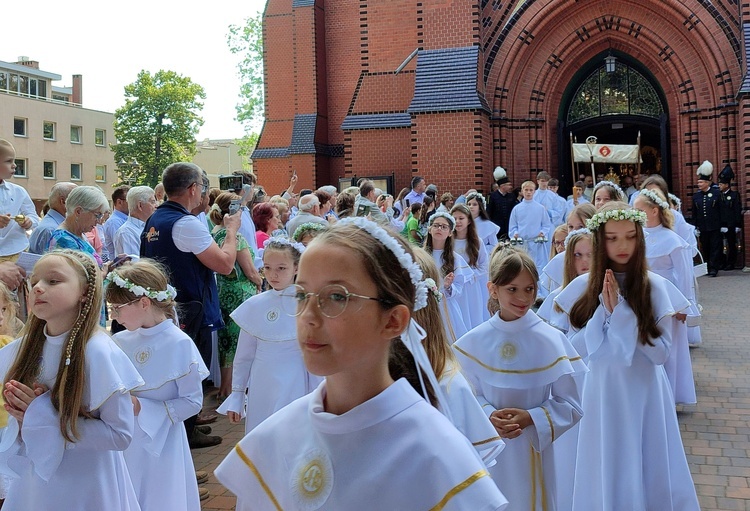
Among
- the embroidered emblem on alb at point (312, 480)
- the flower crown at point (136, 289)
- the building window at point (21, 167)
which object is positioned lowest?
the embroidered emblem on alb at point (312, 480)

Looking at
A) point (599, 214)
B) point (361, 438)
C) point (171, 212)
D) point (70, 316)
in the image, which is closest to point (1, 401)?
point (70, 316)

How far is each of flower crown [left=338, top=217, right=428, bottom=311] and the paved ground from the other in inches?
145

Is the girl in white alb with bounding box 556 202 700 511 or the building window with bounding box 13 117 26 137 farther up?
the building window with bounding box 13 117 26 137

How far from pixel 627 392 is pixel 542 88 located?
51.8 ft

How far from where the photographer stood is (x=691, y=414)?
23.6ft

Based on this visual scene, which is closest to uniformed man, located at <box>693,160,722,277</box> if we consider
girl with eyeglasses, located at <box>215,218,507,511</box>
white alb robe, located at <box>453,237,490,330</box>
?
white alb robe, located at <box>453,237,490,330</box>

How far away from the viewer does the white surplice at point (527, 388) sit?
372cm

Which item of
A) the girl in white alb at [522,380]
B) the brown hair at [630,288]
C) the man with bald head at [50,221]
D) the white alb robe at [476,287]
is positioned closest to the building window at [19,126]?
the man with bald head at [50,221]

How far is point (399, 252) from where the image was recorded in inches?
82.2

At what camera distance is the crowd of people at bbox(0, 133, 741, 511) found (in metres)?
1.92

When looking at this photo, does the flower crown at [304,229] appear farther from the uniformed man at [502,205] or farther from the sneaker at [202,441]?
the uniformed man at [502,205]

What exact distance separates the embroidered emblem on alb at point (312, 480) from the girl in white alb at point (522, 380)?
68.9 inches

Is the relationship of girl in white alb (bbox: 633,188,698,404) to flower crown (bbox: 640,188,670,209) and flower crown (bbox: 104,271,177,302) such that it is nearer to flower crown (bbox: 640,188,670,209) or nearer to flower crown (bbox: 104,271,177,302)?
flower crown (bbox: 640,188,670,209)

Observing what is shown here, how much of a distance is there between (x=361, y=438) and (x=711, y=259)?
1707 centimetres
